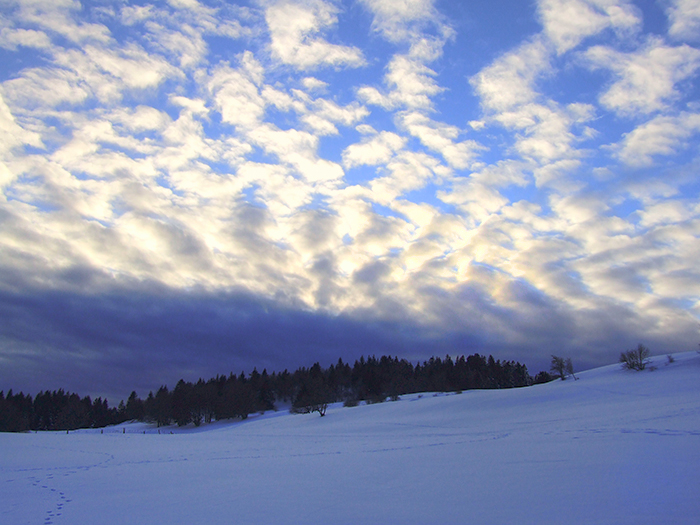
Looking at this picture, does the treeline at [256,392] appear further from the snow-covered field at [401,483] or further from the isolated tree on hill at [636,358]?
the snow-covered field at [401,483]

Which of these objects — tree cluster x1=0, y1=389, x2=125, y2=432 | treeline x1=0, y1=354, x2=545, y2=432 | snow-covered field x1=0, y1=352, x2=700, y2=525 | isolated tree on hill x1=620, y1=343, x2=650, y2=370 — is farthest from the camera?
tree cluster x1=0, y1=389, x2=125, y2=432

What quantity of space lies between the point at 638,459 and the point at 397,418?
3327 centimetres

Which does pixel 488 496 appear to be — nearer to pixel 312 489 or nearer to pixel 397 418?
pixel 312 489

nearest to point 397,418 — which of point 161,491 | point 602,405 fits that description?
point 602,405

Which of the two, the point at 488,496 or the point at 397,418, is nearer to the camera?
the point at 488,496

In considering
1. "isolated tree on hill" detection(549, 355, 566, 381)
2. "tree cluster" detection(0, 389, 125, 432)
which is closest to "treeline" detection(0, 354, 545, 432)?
"tree cluster" detection(0, 389, 125, 432)

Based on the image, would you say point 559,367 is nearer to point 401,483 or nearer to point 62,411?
point 401,483

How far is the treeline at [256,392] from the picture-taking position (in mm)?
91750

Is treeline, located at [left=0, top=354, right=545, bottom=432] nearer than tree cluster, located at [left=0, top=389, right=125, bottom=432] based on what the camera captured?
Yes

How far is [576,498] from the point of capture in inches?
323

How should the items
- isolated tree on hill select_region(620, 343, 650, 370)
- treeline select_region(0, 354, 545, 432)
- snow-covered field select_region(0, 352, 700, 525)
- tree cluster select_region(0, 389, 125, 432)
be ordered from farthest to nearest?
tree cluster select_region(0, 389, 125, 432)
treeline select_region(0, 354, 545, 432)
isolated tree on hill select_region(620, 343, 650, 370)
snow-covered field select_region(0, 352, 700, 525)

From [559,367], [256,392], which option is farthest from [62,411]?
[559,367]

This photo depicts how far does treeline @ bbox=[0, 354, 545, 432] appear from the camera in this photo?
91750mm

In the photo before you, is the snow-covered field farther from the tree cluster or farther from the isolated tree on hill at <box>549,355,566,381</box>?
the tree cluster
